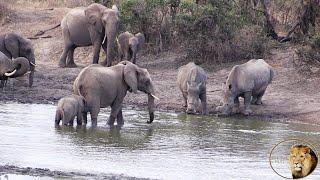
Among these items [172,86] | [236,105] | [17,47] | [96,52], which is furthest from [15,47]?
[236,105]

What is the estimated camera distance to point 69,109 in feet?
59.2

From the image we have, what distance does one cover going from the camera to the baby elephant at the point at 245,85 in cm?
2141

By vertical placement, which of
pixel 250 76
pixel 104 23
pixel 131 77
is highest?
pixel 104 23

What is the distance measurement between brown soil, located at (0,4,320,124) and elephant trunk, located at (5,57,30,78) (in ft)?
1.72

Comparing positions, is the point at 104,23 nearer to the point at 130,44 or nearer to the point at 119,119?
the point at 130,44

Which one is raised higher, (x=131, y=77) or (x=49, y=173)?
(x=131, y=77)

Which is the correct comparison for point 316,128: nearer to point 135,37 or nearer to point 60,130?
point 60,130

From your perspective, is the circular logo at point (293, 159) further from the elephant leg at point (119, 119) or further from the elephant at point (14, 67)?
the elephant at point (14, 67)

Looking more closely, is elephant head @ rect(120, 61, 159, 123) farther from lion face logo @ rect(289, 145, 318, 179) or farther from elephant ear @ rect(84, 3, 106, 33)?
lion face logo @ rect(289, 145, 318, 179)

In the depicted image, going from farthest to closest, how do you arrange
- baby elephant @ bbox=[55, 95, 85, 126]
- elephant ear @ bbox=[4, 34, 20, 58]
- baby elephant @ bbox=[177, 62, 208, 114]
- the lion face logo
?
1. elephant ear @ bbox=[4, 34, 20, 58]
2. baby elephant @ bbox=[177, 62, 208, 114]
3. baby elephant @ bbox=[55, 95, 85, 126]
4. the lion face logo

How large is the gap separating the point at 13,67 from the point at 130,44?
4611mm

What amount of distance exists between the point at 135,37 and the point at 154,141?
29.8 feet

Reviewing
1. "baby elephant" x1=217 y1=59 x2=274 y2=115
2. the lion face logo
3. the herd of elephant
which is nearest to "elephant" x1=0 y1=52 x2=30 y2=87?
the herd of elephant

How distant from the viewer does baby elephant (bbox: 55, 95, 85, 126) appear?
18016mm
